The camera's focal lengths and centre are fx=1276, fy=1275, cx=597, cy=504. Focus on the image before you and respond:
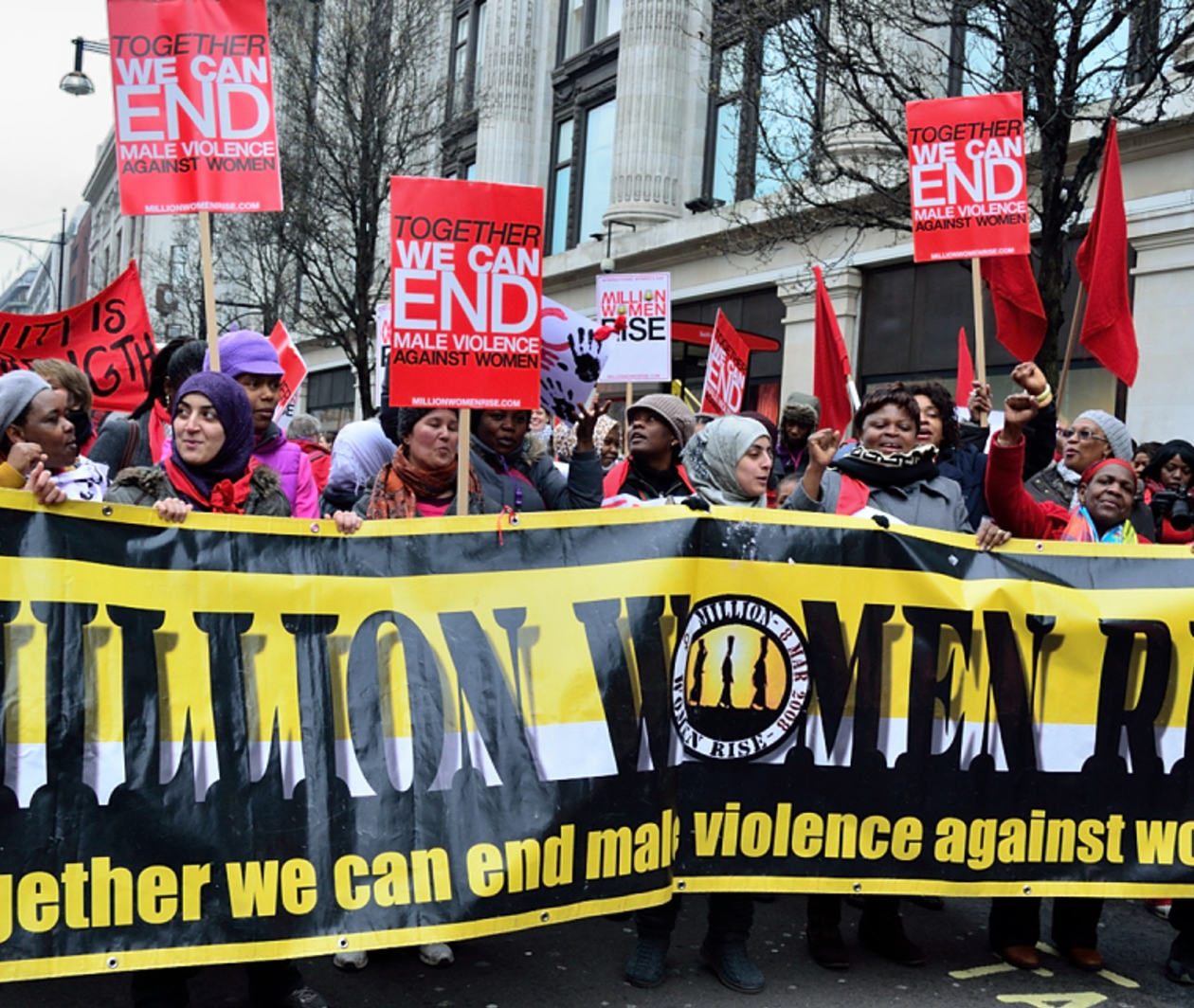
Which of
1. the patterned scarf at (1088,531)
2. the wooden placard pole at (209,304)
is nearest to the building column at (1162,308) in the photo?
the patterned scarf at (1088,531)

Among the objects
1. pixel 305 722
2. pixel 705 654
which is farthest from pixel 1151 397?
pixel 305 722

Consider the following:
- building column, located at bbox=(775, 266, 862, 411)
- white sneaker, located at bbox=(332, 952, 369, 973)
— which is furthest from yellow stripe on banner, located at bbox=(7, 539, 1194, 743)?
building column, located at bbox=(775, 266, 862, 411)

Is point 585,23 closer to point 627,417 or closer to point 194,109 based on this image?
point 194,109

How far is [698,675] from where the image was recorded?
3836 millimetres

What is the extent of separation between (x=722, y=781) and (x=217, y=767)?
1.46 metres

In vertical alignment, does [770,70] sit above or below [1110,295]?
above

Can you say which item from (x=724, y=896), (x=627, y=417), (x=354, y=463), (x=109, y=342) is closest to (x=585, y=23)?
(x=109, y=342)

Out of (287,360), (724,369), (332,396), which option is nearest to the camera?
(287,360)

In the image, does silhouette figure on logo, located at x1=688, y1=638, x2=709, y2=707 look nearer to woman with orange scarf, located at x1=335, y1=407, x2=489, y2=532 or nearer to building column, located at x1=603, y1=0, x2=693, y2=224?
woman with orange scarf, located at x1=335, y1=407, x2=489, y2=532

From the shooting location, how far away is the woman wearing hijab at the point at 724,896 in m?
4.00

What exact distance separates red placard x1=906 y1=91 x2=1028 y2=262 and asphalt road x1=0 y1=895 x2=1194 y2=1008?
3.50 meters

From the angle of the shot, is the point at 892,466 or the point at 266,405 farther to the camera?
the point at 266,405

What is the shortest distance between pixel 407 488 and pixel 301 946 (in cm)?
157

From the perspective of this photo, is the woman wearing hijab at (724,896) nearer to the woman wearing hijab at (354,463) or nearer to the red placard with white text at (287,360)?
the woman wearing hijab at (354,463)
